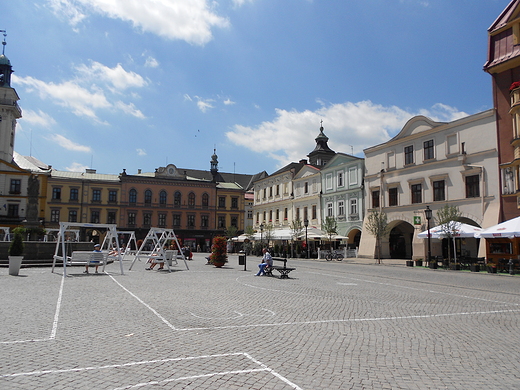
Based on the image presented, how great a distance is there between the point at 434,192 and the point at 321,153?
26612 mm

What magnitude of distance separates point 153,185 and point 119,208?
21.3 ft

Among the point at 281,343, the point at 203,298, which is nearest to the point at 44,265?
the point at 203,298

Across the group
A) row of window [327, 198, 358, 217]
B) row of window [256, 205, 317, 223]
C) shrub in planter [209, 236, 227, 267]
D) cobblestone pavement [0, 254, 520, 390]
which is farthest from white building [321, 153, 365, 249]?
cobblestone pavement [0, 254, 520, 390]

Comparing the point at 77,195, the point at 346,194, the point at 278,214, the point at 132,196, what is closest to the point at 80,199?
the point at 77,195

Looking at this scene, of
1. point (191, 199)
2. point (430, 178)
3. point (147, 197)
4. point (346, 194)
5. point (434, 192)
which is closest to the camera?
point (434, 192)

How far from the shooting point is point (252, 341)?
6.98 meters

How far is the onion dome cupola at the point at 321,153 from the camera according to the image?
61000mm

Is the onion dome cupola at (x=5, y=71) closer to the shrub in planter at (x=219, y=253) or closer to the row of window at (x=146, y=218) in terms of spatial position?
the row of window at (x=146, y=218)

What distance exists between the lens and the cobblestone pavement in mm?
5129

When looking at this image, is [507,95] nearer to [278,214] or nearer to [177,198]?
[278,214]

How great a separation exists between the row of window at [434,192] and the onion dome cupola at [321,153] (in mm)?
19570

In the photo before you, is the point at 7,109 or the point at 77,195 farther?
the point at 77,195

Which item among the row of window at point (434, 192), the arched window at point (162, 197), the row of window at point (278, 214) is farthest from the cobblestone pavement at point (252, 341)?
the arched window at point (162, 197)

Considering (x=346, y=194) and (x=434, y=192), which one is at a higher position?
(x=346, y=194)
